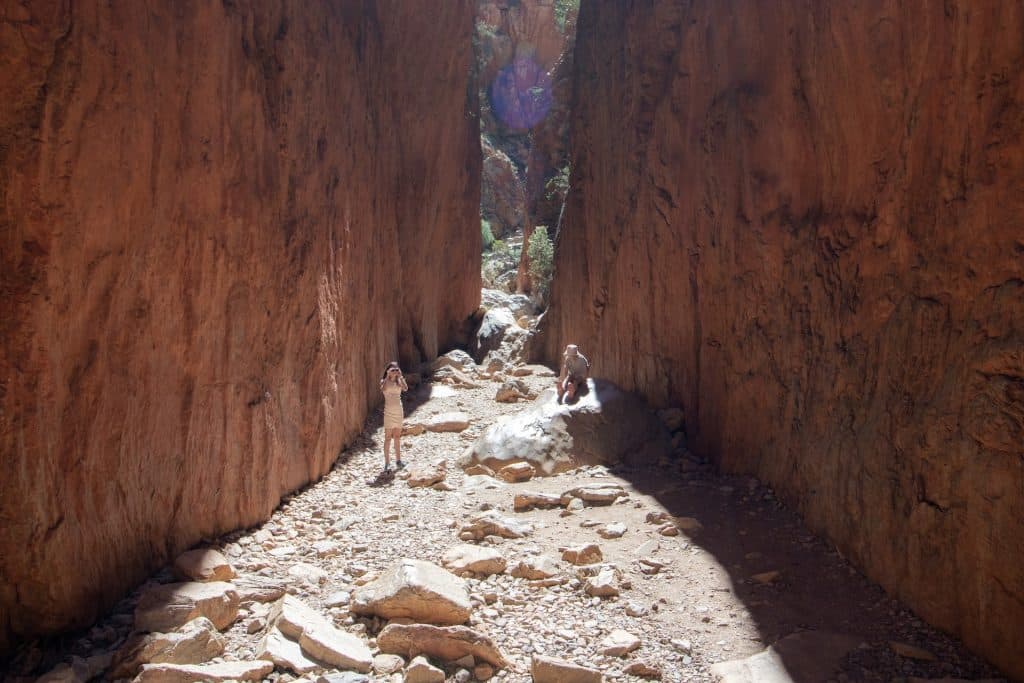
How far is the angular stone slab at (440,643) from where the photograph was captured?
5109 mm

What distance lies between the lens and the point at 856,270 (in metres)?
6.33

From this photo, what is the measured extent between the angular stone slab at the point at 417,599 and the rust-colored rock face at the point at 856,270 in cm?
311

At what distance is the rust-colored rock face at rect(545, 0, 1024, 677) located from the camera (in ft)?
15.3

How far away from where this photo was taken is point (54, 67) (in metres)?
4.77

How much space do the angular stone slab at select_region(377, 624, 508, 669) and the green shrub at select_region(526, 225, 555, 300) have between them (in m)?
19.6

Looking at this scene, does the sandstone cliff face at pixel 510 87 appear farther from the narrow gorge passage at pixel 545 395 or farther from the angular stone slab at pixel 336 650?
the angular stone slab at pixel 336 650

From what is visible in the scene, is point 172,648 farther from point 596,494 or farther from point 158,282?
point 596,494

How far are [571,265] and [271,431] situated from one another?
880 cm

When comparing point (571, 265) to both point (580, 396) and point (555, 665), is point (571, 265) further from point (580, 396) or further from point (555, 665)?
point (555, 665)

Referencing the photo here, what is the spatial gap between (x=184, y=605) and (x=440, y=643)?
5.77ft

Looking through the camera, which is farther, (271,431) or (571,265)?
(571,265)

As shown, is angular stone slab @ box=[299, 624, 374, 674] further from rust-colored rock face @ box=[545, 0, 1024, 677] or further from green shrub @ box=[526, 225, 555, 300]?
green shrub @ box=[526, 225, 555, 300]

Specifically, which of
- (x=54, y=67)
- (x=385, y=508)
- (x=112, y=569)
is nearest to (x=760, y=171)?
(x=385, y=508)

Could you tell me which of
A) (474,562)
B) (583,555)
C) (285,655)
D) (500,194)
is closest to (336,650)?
(285,655)
